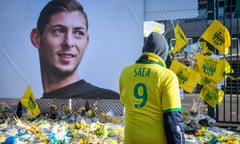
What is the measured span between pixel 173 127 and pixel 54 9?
5.53 meters

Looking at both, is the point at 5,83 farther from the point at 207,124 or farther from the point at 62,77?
the point at 207,124

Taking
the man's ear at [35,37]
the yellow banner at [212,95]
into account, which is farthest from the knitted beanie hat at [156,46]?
the man's ear at [35,37]

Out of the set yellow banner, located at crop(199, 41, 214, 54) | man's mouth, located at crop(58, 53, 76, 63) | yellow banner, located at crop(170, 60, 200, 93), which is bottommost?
yellow banner, located at crop(170, 60, 200, 93)

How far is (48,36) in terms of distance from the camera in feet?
22.5

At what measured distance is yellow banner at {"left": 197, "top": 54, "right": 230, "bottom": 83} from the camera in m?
5.29

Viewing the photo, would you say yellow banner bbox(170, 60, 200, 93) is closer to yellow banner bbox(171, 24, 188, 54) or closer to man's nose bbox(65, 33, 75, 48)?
yellow banner bbox(171, 24, 188, 54)

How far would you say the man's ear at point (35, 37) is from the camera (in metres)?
6.97

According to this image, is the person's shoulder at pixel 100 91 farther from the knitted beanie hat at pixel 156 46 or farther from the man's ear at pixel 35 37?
the knitted beanie hat at pixel 156 46

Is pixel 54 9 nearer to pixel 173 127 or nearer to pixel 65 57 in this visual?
pixel 65 57

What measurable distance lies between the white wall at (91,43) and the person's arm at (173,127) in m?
4.31

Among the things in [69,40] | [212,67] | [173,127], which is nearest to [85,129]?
[69,40]

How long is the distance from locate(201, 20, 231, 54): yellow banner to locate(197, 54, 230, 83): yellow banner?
0.72 feet

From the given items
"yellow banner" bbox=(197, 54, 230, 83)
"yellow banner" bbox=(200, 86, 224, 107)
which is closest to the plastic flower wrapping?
"yellow banner" bbox=(200, 86, 224, 107)

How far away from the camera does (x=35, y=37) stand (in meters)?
6.98
